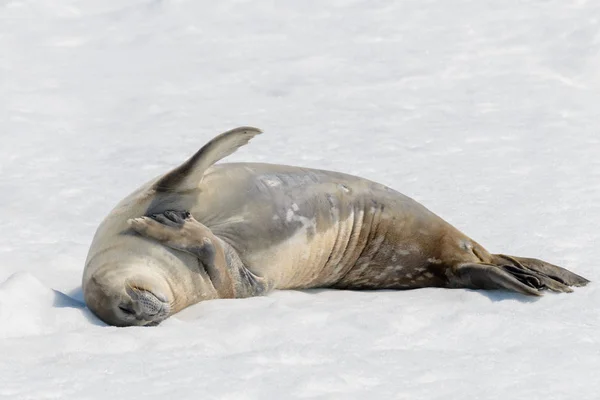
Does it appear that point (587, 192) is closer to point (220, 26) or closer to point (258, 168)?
point (258, 168)

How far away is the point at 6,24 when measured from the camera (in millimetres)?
9617

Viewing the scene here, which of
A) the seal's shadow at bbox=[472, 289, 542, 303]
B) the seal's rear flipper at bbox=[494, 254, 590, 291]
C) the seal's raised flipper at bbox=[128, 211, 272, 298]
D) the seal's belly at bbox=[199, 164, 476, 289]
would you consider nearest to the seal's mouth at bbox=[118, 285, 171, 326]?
the seal's raised flipper at bbox=[128, 211, 272, 298]

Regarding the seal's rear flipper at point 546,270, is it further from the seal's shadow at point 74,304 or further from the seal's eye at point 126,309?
the seal's shadow at point 74,304

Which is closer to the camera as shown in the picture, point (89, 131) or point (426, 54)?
point (89, 131)

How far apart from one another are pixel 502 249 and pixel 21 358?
265 centimetres

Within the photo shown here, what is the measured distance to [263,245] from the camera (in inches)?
180

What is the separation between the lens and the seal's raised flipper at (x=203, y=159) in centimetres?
430

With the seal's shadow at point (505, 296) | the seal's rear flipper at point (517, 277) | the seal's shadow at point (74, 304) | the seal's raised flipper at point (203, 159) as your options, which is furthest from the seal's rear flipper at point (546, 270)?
the seal's shadow at point (74, 304)

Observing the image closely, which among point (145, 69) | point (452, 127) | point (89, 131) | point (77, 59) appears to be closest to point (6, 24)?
point (77, 59)

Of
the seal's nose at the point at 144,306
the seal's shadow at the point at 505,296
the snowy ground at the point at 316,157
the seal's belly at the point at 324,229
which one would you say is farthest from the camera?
the seal's belly at the point at 324,229

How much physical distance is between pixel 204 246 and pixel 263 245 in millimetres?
347

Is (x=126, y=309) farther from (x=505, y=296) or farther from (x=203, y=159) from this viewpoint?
(x=505, y=296)

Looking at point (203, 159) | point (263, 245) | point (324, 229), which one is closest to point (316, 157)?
point (324, 229)

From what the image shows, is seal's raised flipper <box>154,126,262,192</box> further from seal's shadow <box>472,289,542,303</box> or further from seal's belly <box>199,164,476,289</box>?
seal's shadow <box>472,289,542,303</box>
